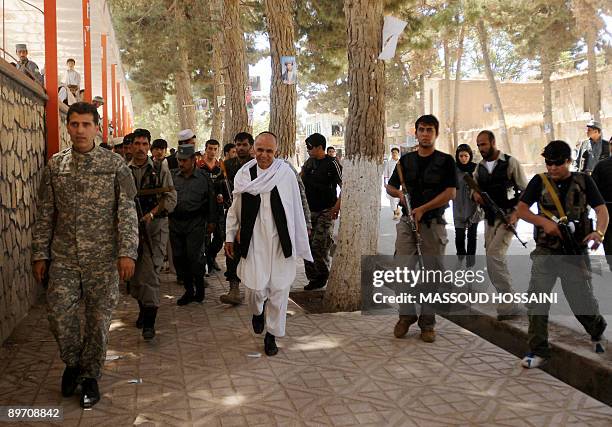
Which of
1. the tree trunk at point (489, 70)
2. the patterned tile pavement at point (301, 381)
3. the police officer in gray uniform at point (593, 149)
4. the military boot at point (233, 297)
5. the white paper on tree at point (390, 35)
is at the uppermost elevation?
the tree trunk at point (489, 70)

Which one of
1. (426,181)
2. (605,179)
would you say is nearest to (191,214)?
(426,181)

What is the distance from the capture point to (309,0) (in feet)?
46.3

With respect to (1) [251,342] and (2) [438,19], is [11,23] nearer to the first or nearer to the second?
(2) [438,19]

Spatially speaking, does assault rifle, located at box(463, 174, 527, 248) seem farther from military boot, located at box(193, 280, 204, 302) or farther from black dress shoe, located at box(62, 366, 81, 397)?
black dress shoe, located at box(62, 366, 81, 397)

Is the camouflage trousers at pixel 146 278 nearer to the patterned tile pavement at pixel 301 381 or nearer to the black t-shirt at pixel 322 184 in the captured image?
the patterned tile pavement at pixel 301 381

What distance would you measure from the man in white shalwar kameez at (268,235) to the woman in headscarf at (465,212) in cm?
346

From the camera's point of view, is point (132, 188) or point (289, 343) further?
point (289, 343)

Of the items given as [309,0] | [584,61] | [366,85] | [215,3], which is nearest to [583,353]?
[366,85]

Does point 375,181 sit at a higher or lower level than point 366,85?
lower

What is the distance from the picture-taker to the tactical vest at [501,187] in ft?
20.8

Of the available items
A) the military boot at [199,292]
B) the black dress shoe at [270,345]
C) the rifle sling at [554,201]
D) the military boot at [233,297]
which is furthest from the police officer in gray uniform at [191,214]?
the rifle sling at [554,201]

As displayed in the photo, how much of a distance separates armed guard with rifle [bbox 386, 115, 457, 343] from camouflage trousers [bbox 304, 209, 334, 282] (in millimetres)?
2142

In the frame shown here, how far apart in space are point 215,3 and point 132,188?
49.6 ft

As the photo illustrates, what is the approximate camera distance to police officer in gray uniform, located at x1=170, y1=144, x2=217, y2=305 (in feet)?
21.8
